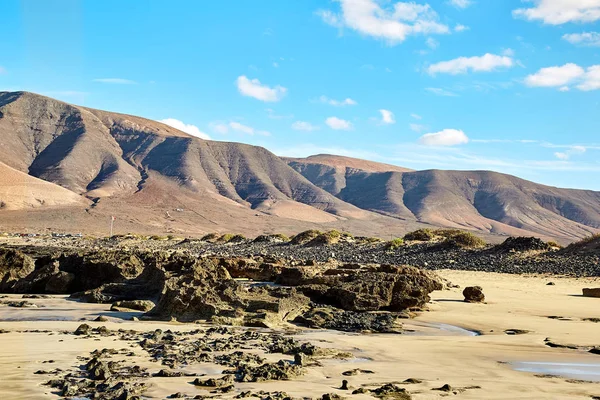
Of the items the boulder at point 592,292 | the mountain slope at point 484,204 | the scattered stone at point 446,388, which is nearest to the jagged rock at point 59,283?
the scattered stone at point 446,388

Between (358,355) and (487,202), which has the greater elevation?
(487,202)

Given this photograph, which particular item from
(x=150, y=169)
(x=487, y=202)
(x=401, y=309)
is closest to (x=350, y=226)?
(x=150, y=169)

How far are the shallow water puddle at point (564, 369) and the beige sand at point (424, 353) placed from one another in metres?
0.22

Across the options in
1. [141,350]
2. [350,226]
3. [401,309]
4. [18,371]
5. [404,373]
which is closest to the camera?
[18,371]

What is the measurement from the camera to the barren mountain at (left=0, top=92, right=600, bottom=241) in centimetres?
10581

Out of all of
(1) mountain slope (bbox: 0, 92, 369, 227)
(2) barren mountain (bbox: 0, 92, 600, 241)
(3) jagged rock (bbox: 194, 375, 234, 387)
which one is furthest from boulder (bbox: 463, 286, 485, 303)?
(1) mountain slope (bbox: 0, 92, 369, 227)

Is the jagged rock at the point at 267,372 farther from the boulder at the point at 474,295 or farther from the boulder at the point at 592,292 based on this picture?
the boulder at the point at 592,292

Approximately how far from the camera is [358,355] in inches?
307

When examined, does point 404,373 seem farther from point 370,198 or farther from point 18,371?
point 370,198

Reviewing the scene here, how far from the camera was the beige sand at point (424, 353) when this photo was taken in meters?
5.87

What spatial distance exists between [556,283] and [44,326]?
16129 mm

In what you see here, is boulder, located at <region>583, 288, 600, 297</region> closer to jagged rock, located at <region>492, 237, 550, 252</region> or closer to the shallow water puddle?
the shallow water puddle

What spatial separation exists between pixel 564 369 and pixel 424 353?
1.76 meters

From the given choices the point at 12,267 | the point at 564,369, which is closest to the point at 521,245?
the point at 12,267
